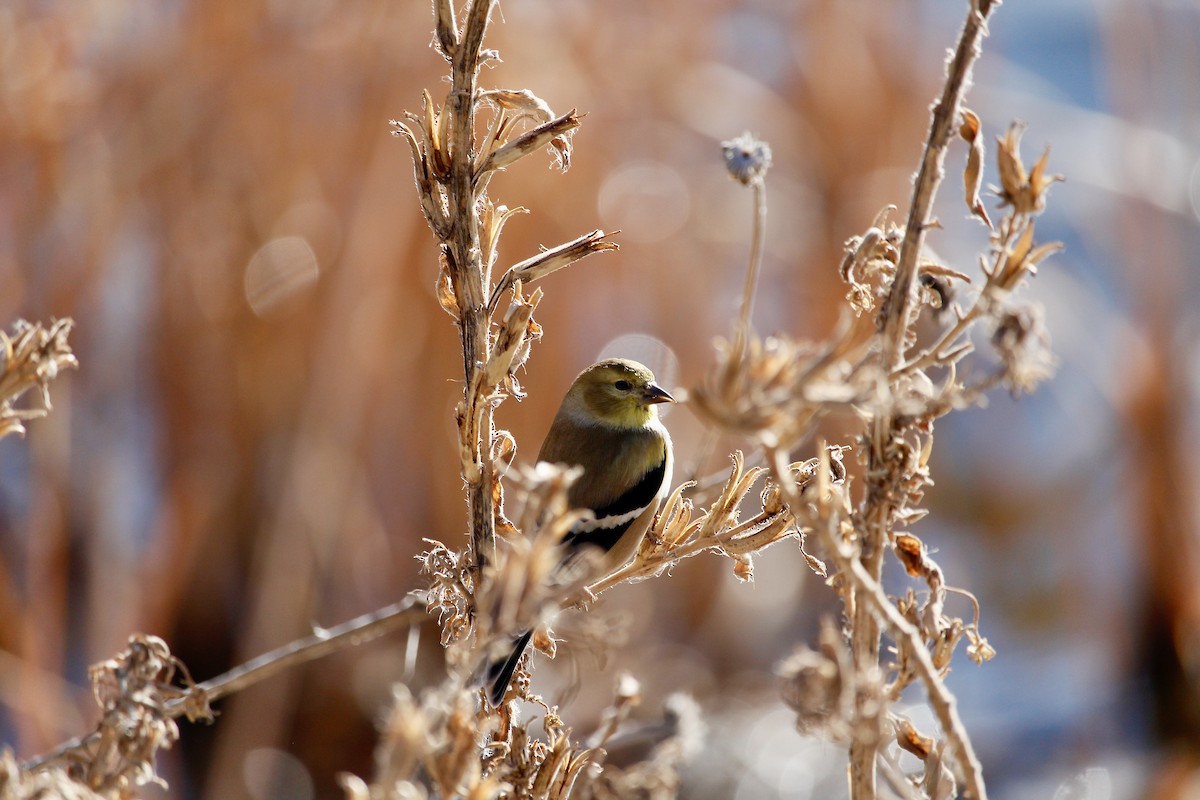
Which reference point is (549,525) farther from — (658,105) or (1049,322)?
(1049,322)

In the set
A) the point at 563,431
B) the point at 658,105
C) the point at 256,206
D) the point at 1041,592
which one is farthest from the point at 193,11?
the point at 1041,592

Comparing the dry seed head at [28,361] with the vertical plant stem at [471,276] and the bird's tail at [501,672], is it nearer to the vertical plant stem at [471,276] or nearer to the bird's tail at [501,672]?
the vertical plant stem at [471,276]

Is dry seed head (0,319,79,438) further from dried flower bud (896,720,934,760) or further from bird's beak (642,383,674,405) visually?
bird's beak (642,383,674,405)

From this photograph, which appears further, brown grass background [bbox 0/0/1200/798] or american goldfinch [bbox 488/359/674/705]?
brown grass background [bbox 0/0/1200/798]

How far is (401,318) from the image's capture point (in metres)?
3.46

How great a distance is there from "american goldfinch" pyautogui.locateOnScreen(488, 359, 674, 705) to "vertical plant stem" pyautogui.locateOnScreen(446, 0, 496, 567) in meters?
0.70

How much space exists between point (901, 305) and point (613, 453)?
1.21m

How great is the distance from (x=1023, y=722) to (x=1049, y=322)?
1416mm

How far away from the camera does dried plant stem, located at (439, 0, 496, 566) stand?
0.97 meters

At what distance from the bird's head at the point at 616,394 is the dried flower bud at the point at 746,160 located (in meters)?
1.19

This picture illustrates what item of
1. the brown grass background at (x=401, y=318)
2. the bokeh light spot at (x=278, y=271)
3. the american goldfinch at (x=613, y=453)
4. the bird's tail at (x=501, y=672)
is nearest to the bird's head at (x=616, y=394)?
the american goldfinch at (x=613, y=453)

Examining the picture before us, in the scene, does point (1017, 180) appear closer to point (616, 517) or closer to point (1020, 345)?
point (1020, 345)

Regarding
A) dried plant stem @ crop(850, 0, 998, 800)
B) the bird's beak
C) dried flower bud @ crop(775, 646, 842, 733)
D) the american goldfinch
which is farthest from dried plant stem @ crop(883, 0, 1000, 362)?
the bird's beak

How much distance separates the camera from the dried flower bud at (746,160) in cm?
96
